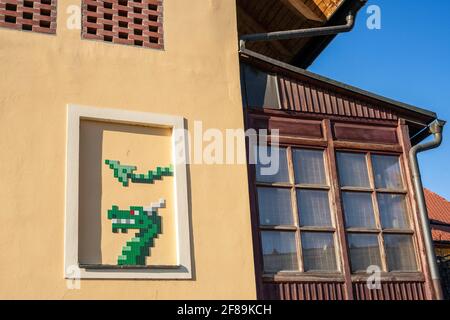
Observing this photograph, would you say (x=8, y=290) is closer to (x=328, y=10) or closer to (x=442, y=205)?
(x=328, y=10)

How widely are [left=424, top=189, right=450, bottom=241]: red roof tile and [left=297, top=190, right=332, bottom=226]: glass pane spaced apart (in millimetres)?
11386

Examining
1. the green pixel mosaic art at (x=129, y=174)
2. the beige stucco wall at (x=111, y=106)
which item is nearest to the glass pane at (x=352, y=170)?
the beige stucco wall at (x=111, y=106)

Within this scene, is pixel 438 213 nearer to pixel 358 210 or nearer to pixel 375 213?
pixel 375 213

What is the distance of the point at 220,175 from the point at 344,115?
7.95 feet

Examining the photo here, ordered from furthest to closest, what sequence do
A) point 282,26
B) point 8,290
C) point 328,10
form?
point 282,26, point 328,10, point 8,290

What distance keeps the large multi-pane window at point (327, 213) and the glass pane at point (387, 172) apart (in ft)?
0.05

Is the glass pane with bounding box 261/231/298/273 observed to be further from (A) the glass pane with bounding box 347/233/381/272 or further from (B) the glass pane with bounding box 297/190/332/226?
(A) the glass pane with bounding box 347/233/381/272

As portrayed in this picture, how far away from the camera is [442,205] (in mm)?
24078

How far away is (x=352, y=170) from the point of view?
9.91 metres

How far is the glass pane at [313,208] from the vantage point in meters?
9.34

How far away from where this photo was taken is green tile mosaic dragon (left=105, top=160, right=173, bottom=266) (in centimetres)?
823

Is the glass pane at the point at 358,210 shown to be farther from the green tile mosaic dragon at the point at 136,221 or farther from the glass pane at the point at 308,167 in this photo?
the green tile mosaic dragon at the point at 136,221

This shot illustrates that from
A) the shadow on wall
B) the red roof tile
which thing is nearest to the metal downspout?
the shadow on wall
